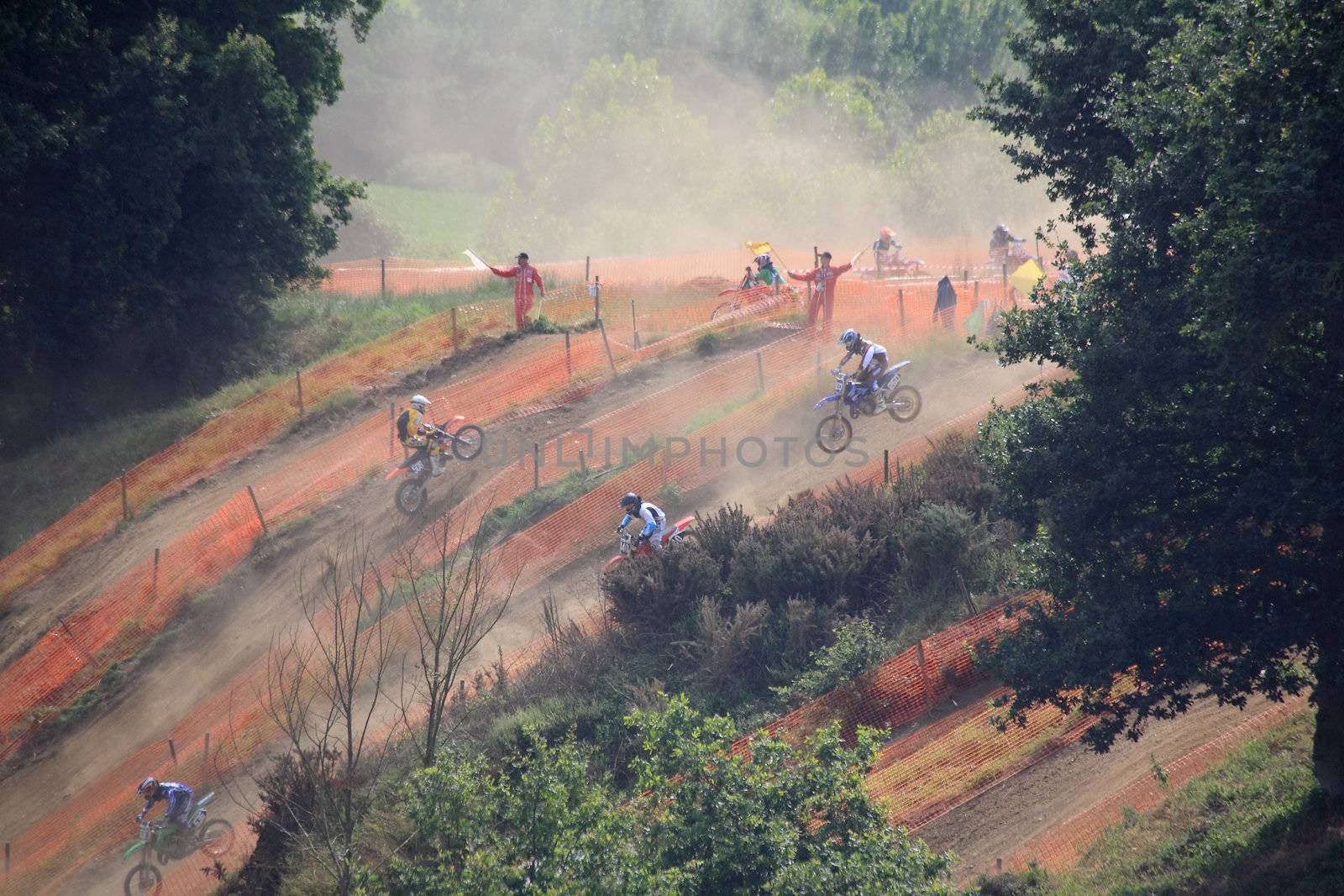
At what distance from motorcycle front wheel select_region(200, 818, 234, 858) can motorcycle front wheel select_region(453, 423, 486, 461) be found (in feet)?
26.0

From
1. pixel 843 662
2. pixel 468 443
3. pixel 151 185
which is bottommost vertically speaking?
pixel 843 662

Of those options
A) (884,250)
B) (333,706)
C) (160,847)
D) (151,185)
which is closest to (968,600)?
(333,706)

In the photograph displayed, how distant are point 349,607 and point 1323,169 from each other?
1496 centimetres

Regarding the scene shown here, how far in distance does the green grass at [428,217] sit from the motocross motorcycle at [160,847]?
Answer: 49817 millimetres

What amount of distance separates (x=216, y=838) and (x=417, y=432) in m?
7.81

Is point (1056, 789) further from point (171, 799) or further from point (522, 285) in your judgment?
point (522, 285)

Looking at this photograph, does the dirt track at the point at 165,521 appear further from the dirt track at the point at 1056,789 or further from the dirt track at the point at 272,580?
the dirt track at the point at 1056,789

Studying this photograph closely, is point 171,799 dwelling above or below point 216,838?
above

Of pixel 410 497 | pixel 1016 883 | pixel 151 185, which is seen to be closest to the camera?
pixel 1016 883

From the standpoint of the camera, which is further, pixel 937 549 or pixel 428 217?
pixel 428 217

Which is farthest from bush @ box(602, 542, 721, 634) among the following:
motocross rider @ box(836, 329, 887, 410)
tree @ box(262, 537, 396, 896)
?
motocross rider @ box(836, 329, 887, 410)

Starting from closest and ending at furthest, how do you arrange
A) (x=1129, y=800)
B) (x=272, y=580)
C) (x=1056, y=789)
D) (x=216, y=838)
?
(x=1129, y=800)
(x=1056, y=789)
(x=216, y=838)
(x=272, y=580)

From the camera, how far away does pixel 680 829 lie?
885 centimetres

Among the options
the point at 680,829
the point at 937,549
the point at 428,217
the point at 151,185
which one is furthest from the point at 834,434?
the point at 428,217
